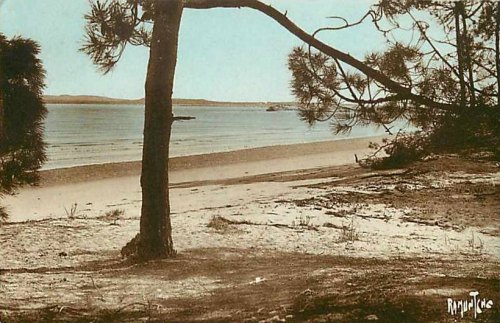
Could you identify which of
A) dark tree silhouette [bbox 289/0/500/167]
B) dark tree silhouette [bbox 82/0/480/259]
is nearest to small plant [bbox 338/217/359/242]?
dark tree silhouette [bbox 289/0/500/167]

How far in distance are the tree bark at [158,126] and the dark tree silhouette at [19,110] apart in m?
0.55

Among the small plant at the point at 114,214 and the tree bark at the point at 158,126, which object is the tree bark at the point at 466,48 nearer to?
the tree bark at the point at 158,126

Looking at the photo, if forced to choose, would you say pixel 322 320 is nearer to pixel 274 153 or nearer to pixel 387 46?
pixel 387 46

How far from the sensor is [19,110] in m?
2.57

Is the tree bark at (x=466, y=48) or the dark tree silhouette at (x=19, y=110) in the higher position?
the tree bark at (x=466, y=48)

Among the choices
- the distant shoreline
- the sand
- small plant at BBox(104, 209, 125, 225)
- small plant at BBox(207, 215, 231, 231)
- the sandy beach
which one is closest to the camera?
the sandy beach

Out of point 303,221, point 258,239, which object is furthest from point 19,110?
point 303,221

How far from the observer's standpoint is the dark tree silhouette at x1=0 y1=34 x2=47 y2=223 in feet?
8.17

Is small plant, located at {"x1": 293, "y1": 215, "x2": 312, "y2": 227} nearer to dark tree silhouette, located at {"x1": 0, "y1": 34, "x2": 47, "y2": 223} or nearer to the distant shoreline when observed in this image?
the distant shoreline

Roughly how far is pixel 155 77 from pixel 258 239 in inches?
46.5

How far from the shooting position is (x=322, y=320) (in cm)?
218

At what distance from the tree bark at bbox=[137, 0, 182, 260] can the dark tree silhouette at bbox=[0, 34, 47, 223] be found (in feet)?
1.82

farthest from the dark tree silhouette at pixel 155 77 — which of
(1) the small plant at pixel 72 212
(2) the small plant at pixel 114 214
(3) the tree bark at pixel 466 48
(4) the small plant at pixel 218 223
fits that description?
(1) the small plant at pixel 72 212

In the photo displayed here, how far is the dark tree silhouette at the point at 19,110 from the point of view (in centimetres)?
249
